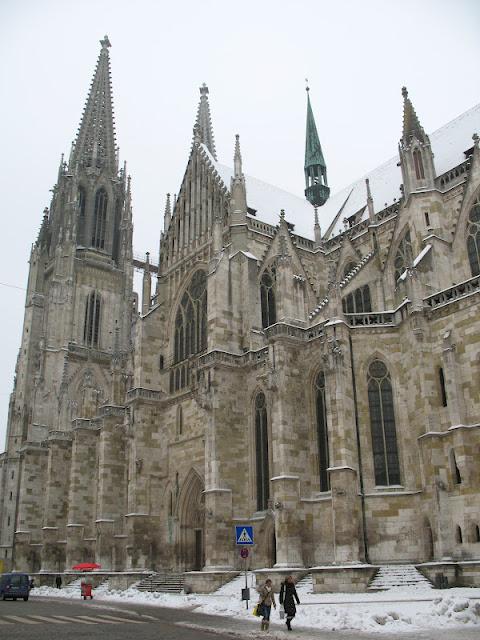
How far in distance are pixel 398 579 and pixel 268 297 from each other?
A: 55.1 ft

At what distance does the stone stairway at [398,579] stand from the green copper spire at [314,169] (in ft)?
106

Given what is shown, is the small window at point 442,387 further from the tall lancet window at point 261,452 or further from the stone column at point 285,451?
the tall lancet window at point 261,452

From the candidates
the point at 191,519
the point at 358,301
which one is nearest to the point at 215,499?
the point at 191,519

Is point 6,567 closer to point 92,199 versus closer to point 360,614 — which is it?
point 92,199

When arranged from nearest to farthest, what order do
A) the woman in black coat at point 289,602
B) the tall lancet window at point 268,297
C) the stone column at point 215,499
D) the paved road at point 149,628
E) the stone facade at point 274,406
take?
the paved road at point 149,628 → the woman in black coat at point 289,602 → the stone facade at point 274,406 → the stone column at point 215,499 → the tall lancet window at point 268,297

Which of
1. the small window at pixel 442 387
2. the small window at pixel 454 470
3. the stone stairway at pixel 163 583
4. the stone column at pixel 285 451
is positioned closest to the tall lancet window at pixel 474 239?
the small window at pixel 442 387

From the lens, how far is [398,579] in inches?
893

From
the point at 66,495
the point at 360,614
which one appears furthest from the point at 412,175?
the point at 66,495

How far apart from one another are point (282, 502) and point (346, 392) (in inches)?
197

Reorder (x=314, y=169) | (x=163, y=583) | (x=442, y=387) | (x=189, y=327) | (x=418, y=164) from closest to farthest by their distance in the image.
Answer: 1. (x=442, y=387)
2. (x=163, y=583)
3. (x=418, y=164)
4. (x=189, y=327)
5. (x=314, y=169)

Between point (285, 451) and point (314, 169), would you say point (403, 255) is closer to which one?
point (285, 451)

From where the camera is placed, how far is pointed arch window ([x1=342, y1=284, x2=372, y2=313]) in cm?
3450

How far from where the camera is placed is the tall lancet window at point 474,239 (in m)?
29.3

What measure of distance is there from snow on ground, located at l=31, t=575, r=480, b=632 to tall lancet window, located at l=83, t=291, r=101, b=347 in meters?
31.7
